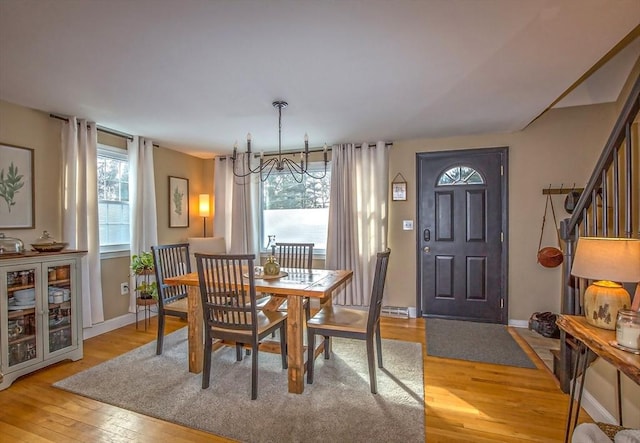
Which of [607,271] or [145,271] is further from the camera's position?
[145,271]

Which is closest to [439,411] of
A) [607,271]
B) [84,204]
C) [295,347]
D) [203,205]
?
[295,347]

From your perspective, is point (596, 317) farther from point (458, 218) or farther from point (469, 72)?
point (458, 218)

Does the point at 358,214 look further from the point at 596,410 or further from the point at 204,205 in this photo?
the point at 596,410

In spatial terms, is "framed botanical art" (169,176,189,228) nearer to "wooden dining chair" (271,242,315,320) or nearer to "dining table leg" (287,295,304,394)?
"wooden dining chair" (271,242,315,320)

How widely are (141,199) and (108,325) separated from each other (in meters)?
1.50

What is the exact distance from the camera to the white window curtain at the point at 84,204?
3254 millimetres

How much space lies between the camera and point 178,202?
4.75m

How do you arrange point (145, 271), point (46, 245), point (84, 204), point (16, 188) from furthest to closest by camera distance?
1. point (145, 271)
2. point (84, 204)
3. point (16, 188)
4. point (46, 245)

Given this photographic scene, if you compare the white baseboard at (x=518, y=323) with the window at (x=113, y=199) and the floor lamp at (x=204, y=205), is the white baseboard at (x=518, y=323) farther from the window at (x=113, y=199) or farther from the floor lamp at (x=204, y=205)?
the window at (x=113, y=199)

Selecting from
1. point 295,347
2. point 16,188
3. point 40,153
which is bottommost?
point 295,347

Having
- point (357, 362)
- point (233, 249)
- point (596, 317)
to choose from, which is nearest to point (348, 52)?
point (596, 317)

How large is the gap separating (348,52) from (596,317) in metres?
1.98

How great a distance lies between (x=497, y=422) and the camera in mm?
2051

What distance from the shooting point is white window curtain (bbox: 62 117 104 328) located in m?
3.25
